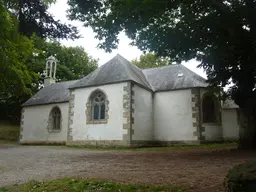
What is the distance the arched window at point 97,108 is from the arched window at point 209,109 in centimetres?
767

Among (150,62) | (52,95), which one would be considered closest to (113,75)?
(52,95)

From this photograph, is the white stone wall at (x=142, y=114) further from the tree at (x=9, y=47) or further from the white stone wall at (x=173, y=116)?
the tree at (x=9, y=47)

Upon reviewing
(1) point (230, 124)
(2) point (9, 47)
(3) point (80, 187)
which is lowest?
(3) point (80, 187)

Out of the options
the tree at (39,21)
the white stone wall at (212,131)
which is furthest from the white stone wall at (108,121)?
the tree at (39,21)

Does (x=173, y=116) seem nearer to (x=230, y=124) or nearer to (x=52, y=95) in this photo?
(x=230, y=124)

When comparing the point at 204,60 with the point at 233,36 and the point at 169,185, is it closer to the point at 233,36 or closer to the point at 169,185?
the point at 233,36

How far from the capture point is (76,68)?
132ft

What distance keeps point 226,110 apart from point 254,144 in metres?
7.84

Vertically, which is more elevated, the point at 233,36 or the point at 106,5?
the point at 106,5

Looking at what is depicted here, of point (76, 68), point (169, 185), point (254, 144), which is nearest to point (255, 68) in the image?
point (254, 144)

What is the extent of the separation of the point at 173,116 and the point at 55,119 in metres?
11.9

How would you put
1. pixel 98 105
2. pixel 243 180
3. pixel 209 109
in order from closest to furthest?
pixel 243 180, pixel 98 105, pixel 209 109

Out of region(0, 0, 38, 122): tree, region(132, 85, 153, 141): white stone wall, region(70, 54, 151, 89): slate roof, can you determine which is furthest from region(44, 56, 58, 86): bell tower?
region(0, 0, 38, 122): tree

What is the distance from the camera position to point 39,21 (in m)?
7.57
